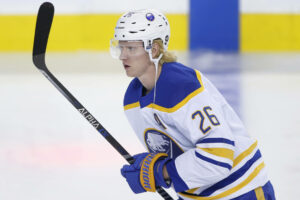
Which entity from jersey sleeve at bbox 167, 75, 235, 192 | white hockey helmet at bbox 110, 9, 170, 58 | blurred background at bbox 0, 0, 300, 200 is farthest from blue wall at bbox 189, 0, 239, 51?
jersey sleeve at bbox 167, 75, 235, 192

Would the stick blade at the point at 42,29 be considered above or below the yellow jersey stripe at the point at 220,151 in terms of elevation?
above

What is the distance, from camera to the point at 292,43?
27.1 ft

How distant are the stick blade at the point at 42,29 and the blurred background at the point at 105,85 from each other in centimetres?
124

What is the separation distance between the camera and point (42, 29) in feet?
5.63

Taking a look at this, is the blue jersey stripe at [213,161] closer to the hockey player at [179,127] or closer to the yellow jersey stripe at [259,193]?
the hockey player at [179,127]

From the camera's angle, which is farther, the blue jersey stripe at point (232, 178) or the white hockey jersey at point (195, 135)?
the blue jersey stripe at point (232, 178)

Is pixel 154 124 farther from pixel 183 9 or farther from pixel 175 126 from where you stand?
pixel 183 9

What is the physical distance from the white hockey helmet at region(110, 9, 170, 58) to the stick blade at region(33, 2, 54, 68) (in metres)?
0.23

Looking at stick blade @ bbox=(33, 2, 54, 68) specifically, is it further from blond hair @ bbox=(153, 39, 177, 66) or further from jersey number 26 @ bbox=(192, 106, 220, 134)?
jersey number 26 @ bbox=(192, 106, 220, 134)

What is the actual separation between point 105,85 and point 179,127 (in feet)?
14.0

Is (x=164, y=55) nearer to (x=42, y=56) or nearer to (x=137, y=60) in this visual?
(x=137, y=60)

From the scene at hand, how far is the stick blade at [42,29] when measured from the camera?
5.48 feet

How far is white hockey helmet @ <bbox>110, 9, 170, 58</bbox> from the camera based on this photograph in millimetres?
1564

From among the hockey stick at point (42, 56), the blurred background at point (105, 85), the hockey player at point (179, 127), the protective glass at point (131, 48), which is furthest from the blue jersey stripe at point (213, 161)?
the blurred background at point (105, 85)
